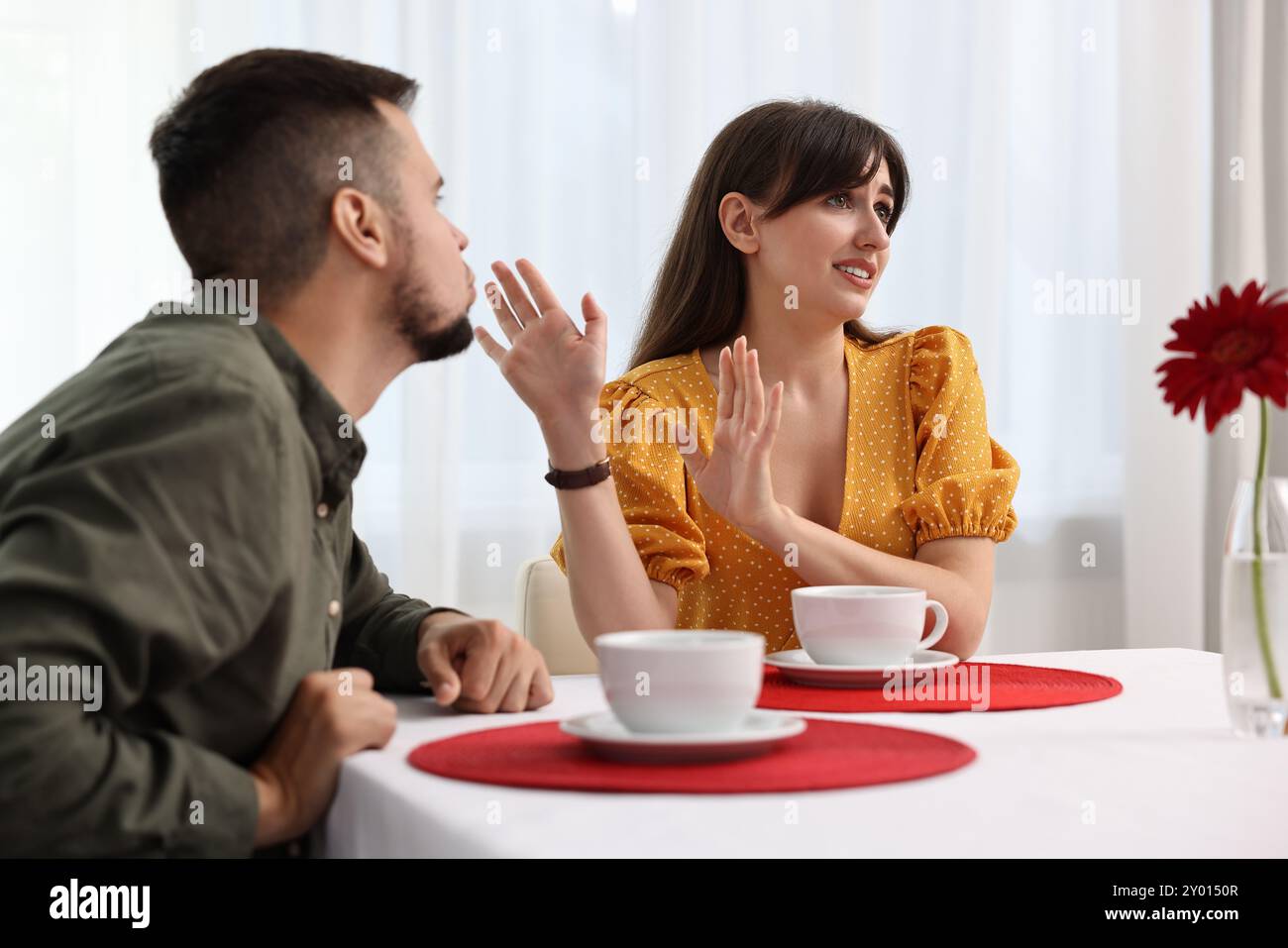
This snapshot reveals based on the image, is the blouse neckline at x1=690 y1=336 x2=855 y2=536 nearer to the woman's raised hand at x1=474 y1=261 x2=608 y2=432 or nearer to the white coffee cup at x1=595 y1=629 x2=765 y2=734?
the woman's raised hand at x1=474 y1=261 x2=608 y2=432

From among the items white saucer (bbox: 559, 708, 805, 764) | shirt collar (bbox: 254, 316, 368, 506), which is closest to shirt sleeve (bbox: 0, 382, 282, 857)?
shirt collar (bbox: 254, 316, 368, 506)

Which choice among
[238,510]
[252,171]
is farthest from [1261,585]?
[252,171]

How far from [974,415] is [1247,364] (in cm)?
94

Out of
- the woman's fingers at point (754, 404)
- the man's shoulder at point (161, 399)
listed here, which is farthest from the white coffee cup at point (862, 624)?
the man's shoulder at point (161, 399)

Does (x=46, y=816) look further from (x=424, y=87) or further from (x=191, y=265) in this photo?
(x=424, y=87)

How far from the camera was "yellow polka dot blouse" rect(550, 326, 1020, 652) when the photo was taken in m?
1.68

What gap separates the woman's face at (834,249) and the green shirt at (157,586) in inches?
39.6

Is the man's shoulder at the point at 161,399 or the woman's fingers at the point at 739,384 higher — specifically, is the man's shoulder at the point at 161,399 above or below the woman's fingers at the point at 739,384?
below

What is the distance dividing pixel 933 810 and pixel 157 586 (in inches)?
18.2

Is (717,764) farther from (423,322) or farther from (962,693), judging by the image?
(423,322)

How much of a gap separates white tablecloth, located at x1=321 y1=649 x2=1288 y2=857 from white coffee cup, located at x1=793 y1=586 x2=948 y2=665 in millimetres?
194

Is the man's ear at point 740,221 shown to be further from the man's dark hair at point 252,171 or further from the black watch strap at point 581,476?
the man's dark hair at point 252,171

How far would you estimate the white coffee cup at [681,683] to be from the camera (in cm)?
82

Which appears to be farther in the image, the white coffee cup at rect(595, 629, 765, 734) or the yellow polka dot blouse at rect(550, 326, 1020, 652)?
the yellow polka dot blouse at rect(550, 326, 1020, 652)
